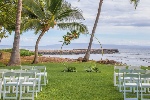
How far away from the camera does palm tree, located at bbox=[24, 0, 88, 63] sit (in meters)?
27.9

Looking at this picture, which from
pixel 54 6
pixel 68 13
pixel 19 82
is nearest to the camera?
pixel 19 82

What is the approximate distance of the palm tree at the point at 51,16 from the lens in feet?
91.6

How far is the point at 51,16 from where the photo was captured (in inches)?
1112

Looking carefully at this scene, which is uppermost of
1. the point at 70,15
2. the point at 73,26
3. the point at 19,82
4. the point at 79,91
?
the point at 70,15

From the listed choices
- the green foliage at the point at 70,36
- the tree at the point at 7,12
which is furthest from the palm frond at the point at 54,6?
the green foliage at the point at 70,36

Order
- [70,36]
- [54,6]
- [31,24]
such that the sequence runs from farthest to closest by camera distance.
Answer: [54,6]
[31,24]
[70,36]

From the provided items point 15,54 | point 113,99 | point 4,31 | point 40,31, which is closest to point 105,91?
point 113,99

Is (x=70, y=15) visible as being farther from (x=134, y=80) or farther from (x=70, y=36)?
(x=134, y=80)

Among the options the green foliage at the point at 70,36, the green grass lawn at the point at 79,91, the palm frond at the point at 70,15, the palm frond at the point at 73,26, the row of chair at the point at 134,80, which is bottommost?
the green grass lawn at the point at 79,91

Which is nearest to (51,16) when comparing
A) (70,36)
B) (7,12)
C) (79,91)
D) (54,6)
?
(54,6)

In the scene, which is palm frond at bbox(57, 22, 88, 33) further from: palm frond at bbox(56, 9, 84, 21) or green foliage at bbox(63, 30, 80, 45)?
green foliage at bbox(63, 30, 80, 45)

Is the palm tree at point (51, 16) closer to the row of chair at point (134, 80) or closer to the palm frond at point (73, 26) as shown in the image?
the palm frond at point (73, 26)

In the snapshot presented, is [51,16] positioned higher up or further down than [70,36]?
higher up

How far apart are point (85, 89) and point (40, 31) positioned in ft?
55.2
